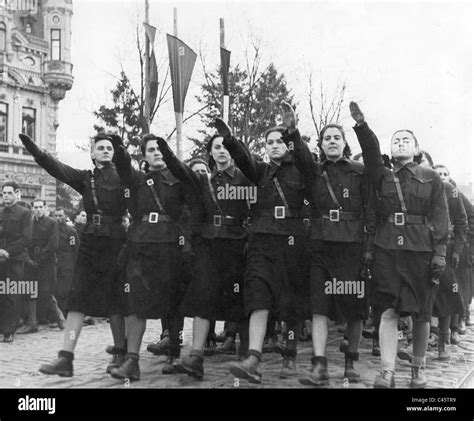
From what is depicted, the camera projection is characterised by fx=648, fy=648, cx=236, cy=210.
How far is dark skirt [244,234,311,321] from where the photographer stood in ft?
18.0

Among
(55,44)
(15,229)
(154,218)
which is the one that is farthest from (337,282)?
(55,44)

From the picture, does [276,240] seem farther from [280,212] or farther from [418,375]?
[418,375]

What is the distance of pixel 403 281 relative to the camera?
5.39 m

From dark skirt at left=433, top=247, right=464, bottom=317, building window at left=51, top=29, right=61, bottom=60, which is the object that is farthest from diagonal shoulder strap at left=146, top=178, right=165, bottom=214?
building window at left=51, top=29, right=61, bottom=60

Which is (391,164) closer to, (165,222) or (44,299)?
(165,222)

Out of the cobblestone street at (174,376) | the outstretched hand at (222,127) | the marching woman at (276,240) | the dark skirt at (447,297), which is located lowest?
the cobblestone street at (174,376)

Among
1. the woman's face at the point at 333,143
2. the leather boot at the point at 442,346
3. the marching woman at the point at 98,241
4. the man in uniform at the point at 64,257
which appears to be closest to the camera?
the woman's face at the point at 333,143

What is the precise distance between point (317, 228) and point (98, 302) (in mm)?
2077

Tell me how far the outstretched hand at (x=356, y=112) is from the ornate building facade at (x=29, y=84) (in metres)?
10.5

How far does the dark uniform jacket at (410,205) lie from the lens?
5.43m

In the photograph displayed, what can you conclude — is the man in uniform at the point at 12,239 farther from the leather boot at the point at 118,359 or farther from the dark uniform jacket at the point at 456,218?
the dark uniform jacket at the point at 456,218

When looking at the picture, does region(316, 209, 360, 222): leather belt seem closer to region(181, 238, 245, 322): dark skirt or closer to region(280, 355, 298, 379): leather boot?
region(181, 238, 245, 322): dark skirt

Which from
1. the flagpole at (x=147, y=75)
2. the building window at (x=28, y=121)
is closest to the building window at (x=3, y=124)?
the building window at (x=28, y=121)

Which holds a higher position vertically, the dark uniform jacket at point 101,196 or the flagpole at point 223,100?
the flagpole at point 223,100
